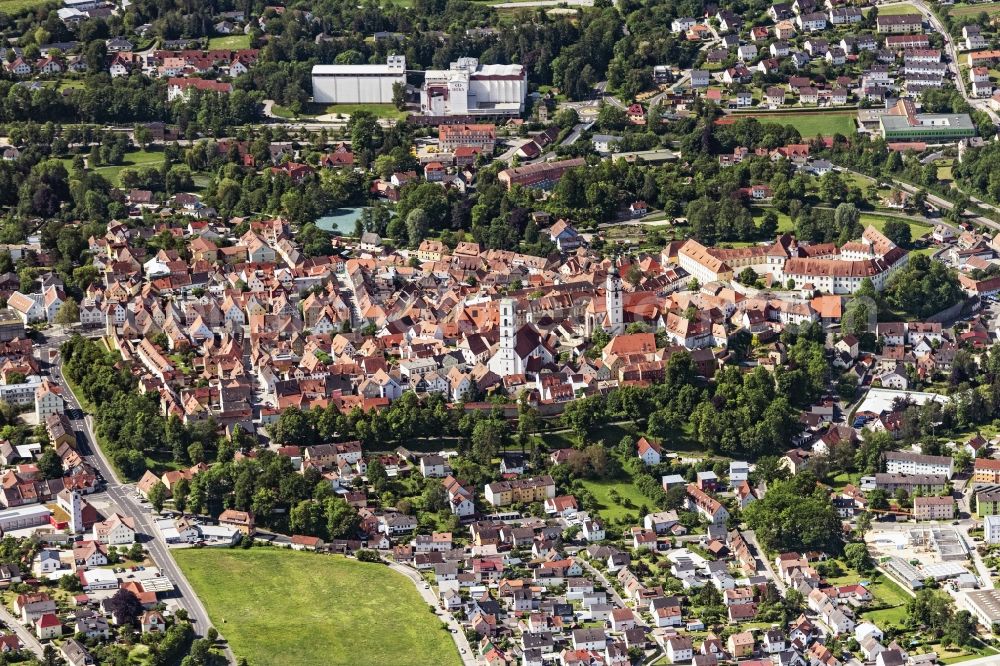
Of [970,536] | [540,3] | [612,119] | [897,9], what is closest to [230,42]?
[540,3]

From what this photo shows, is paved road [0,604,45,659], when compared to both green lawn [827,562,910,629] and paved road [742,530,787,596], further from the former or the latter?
green lawn [827,562,910,629]

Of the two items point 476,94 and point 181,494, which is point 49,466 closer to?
point 181,494

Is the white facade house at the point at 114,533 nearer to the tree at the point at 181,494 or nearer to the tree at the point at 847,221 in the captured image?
the tree at the point at 181,494

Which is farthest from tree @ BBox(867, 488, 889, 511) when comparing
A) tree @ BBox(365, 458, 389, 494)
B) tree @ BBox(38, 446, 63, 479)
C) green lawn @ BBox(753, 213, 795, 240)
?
tree @ BBox(38, 446, 63, 479)

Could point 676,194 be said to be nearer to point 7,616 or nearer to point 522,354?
point 522,354

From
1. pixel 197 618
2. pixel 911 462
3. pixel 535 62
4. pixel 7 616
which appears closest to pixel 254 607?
pixel 197 618

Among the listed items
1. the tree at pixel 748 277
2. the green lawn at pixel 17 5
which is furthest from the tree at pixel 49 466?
the green lawn at pixel 17 5

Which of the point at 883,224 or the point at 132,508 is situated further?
the point at 883,224
